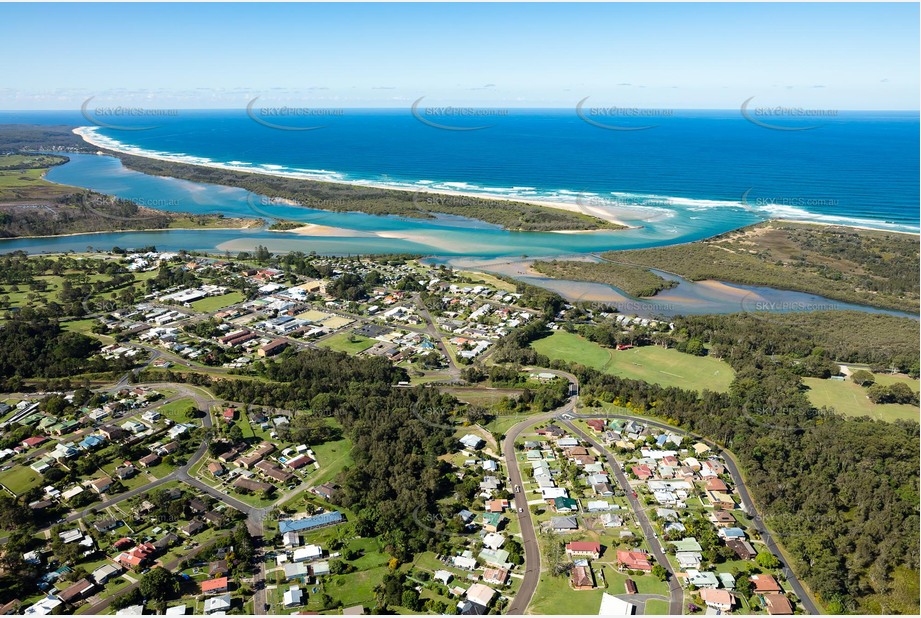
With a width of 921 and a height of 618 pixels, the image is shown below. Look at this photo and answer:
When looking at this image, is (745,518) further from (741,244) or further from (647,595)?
(741,244)

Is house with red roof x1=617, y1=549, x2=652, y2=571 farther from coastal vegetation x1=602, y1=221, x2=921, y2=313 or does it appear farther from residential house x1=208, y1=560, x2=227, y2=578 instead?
coastal vegetation x1=602, y1=221, x2=921, y2=313

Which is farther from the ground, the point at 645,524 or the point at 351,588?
the point at 645,524

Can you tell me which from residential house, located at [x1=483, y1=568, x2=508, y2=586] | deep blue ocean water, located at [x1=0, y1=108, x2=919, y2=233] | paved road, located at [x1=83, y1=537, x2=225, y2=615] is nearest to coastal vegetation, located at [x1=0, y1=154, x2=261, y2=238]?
deep blue ocean water, located at [x1=0, y1=108, x2=919, y2=233]

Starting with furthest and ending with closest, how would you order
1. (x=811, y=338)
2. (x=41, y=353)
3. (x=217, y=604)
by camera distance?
(x=811, y=338)
(x=41, y=353)
(x=217, y=604)

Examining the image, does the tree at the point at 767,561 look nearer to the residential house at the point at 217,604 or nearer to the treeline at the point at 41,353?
the residential house at the point at 217,604

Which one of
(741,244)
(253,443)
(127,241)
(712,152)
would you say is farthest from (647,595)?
(712,152)

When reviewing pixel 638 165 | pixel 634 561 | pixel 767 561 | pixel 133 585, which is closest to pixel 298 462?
pixel 133 585

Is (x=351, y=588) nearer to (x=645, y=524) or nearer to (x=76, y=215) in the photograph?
(x=645, y=524)
